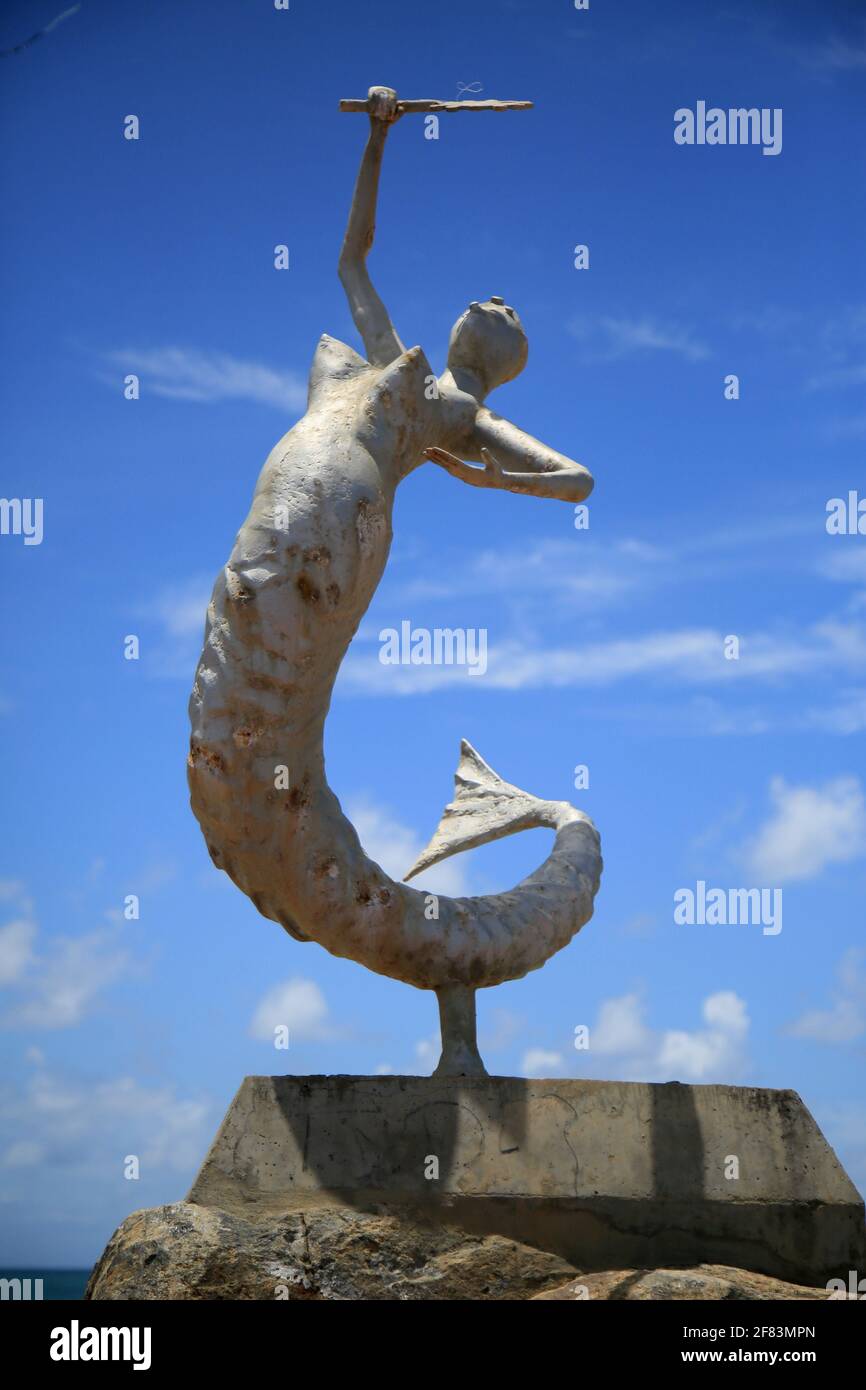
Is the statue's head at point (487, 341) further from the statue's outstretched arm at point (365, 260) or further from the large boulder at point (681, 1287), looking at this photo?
the large boulder at point (681, 1287)

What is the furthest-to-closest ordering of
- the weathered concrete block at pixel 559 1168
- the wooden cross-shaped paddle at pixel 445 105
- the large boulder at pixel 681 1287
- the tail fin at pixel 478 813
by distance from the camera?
the tail fin at pixel 478 813 < the wooden cross-shaped paddle at pixel 445 105 < the weathered concrete block at pixel 559 1168 < the large boulder at pixel 681 1287

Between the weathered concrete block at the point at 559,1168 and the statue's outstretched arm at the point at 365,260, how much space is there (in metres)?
3.68

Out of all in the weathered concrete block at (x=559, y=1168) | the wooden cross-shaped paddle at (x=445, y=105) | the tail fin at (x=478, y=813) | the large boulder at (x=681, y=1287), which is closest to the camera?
the large boulder at (x=681, y=1287)

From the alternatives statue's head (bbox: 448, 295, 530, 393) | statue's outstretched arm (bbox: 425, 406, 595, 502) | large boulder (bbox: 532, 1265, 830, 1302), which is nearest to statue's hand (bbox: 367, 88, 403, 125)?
statue's head (bbox: 448, 295, 530, 393)

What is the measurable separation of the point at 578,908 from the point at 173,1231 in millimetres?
2697

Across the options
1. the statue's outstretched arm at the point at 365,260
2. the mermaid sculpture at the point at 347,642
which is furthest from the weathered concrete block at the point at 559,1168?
the statue's outstretched arm at the point at 365,260

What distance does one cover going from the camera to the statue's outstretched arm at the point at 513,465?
314 inches

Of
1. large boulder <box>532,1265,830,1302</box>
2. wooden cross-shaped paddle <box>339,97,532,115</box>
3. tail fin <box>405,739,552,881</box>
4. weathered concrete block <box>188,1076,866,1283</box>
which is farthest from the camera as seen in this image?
tail fin <box>405,739,552,881</box>

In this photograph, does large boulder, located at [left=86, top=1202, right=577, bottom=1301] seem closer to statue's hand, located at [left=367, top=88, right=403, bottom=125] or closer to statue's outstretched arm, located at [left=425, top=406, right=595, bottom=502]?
statue's outstretched arm, located at [left=425, top=406, right=595, bottom=502]

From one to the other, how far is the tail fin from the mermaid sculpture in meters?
0.46

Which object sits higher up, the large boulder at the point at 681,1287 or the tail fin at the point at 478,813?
the tail fin at the point at 478,813

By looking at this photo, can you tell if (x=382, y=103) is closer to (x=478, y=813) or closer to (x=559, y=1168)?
(x=478, y=813)

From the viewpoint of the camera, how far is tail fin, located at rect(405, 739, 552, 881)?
8891mm
